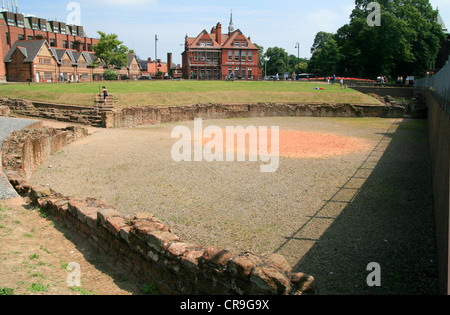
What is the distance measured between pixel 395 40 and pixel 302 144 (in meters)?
47.5

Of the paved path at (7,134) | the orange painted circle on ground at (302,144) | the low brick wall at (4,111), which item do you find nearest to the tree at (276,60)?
the orange painted circle on ground at (302,144)

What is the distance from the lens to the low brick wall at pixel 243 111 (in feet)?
94.9

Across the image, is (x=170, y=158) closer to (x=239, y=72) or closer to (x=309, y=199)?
(x=309, y=199)

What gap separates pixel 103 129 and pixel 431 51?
198 ft

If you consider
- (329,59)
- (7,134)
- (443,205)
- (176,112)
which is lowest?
(443,205)

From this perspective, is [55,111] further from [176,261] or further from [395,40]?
[395,40]

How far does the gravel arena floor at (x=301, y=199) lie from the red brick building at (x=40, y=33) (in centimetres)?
6569

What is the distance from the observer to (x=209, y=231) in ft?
29.3

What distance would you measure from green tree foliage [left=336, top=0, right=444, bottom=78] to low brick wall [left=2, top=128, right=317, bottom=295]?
61226 mm

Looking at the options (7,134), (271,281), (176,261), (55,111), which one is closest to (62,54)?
(55,111)

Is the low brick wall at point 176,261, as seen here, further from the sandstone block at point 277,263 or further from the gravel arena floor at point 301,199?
the gravel arena floor at point 301,199

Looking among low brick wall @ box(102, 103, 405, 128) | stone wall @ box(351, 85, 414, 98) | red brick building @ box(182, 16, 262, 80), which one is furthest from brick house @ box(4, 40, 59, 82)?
stone wall @ box(351, 85, 414, 98)

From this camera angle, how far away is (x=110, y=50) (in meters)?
71.0
